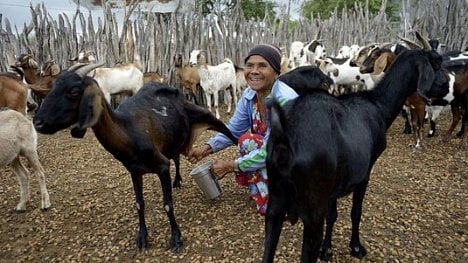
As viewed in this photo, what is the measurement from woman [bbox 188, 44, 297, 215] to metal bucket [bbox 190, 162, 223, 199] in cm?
12

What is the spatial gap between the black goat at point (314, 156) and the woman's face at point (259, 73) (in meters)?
0.75

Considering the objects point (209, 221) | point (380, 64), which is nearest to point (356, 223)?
point (209, 221)

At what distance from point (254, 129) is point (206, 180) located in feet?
2.52

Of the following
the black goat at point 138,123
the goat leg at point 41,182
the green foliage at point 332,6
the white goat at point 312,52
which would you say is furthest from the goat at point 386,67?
the green foliage at point 332,6

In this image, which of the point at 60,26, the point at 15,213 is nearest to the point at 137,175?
the point at 15,213

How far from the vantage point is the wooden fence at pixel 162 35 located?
33.5 feet

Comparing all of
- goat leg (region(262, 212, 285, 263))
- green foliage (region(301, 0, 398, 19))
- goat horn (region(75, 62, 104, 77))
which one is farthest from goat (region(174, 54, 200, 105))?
green foliage (region(301, 0, 398, 19))

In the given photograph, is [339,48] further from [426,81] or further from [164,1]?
[426,81]

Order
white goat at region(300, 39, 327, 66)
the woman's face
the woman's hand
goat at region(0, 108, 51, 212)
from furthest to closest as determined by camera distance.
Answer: white goat at region(300, 39, 327, 66)
goat at region(0, 108, 51, 212)
the woman's hand
the woman's face

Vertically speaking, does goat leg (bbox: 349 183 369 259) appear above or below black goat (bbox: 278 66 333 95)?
below

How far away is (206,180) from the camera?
401cm

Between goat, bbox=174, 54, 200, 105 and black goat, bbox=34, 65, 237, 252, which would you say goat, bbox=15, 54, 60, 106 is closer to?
goat, bbox=174, 54, 200, 105

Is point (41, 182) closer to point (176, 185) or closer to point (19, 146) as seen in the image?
point (19, 146)

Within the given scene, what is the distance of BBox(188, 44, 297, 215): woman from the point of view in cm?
329
